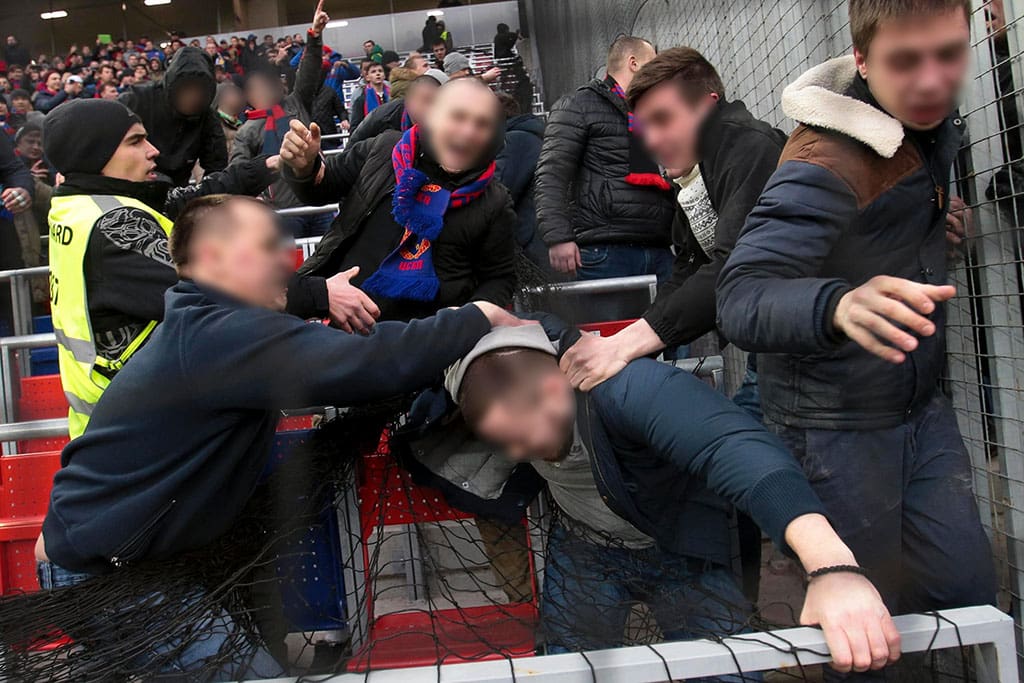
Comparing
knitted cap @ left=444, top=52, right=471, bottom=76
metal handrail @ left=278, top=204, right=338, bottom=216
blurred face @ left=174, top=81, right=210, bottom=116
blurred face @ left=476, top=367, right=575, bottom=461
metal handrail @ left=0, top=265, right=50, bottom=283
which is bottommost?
blurred face @ left=476, top=367, right=575, bottom=461

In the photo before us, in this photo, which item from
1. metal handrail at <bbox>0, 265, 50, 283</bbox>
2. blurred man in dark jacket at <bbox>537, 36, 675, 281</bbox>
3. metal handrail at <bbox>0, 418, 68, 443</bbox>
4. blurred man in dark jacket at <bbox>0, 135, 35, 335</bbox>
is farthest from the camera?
metal handrail at <bbox>0, 265, 50, 283</bbox>

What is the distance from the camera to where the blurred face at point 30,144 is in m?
0.89

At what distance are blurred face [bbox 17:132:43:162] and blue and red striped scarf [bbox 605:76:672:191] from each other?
675mm

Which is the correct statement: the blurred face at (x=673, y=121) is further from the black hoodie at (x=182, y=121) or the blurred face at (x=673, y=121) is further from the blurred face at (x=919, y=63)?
the black hoodie at (x=182, y=121)

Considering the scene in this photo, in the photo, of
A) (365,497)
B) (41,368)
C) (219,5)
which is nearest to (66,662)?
(365,497)

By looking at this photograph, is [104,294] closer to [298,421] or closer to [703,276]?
[703,276]

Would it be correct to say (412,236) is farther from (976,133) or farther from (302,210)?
(976,133)

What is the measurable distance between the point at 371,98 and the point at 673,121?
0.38 metres

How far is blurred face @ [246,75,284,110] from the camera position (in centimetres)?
48

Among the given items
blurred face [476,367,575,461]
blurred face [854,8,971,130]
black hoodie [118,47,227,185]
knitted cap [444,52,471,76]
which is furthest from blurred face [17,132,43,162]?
blurred face [854,8,971,130]

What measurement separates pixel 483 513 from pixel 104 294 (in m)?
0.55

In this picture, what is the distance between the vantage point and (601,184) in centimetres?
122

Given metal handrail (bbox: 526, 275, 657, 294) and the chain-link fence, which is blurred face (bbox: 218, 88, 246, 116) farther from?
metal handrail (bbox: 526, 275, 657, 294)

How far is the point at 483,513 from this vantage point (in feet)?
3.61
